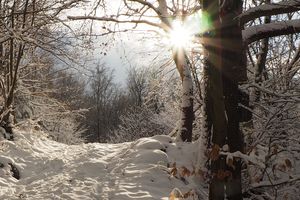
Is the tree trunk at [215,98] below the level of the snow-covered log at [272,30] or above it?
below

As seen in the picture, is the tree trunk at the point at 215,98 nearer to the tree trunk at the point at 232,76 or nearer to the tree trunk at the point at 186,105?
the tree trunk at the point at 232,76

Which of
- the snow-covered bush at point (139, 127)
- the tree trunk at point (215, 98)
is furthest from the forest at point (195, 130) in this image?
the snow-covered bush at point (139, 127)

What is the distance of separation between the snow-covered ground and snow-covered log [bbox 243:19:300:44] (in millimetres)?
2574

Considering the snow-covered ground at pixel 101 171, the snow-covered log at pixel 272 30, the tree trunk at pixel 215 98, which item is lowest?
the snow-covered ground at pixel 101 171

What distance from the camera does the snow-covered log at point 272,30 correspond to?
23.2 feet

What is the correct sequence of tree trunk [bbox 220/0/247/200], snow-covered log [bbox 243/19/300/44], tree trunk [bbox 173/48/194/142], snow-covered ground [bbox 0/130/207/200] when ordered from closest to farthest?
tree trunk [bbox 220/0/247/200] → snow-covered log [bbox 243/19/300/44] → snow-covered ground [bbox 0/130/207/200] → tree trunk [bbox 173/48/194/142]

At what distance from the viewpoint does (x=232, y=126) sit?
5.36 m

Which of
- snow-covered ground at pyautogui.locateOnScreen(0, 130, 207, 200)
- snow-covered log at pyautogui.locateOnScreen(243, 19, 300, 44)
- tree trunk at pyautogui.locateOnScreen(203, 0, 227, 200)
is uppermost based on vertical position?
snow-covered log at pyautogui.locateOnScreen(243, 19, 300, 44)

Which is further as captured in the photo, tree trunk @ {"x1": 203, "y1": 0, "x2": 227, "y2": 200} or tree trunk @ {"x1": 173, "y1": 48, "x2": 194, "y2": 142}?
tree trunk @ {"x1": 173, "y1": 48, "x2": 194, "y2": 142}

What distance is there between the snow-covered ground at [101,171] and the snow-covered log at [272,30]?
257 centimetres

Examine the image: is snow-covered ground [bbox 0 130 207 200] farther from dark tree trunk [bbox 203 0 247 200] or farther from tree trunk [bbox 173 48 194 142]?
dark tree trunk [bbox 203 0 247 200]

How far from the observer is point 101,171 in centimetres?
934

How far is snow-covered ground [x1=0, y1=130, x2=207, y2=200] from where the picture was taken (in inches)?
313

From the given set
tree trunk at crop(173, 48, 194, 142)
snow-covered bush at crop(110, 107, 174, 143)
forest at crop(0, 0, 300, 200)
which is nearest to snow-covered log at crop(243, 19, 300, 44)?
forest at crop(0, 0, 300, 200)
